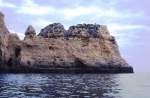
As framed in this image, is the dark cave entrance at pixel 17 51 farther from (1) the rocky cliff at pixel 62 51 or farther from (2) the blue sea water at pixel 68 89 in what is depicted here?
(2) the blue sea water at pixel 68 89

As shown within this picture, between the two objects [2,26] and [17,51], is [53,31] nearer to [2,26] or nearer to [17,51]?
[17,51]

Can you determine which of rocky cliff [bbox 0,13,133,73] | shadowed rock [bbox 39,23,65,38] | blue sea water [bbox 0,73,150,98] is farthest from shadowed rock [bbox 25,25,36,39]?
blue sea water [bbox 0,73,150,98]

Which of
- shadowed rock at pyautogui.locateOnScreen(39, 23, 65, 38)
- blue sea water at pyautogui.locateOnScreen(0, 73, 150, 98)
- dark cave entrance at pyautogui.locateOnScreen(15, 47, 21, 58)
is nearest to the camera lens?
blue sea water at pyautogui.locateOnScreen(0, 73, 150, 98)

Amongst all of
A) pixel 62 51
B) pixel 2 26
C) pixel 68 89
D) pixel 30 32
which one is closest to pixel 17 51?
pixel 30 32

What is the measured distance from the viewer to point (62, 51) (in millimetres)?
101688

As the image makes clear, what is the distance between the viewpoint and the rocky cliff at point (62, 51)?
304ft

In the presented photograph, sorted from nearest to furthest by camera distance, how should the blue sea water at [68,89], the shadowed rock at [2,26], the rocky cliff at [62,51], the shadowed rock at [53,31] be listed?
the blue sea water at [68,89]
the shadowed rock at [2,26]
the rocky cliff at [62,51]
the shadowed rock at [53,31]

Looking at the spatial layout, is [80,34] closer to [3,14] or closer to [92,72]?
[92,72]

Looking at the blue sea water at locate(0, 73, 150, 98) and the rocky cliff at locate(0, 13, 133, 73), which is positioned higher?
the rocky cliff at locate(0, 13, 133, 73)

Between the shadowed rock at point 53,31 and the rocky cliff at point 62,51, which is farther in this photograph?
the shadowed rock at point 53,31

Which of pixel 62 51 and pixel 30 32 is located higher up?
pixel 30 32

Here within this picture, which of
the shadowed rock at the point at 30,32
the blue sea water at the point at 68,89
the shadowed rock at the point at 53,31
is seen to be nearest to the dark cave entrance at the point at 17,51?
the shadowed rock at the point at 30,32

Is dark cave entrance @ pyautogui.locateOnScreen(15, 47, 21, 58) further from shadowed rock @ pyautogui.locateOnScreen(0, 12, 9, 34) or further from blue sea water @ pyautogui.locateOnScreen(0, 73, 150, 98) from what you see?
blue sea water @ pyautogui.locateOnScreen(0, 73, 150, 98)

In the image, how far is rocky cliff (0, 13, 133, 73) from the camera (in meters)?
92.6
